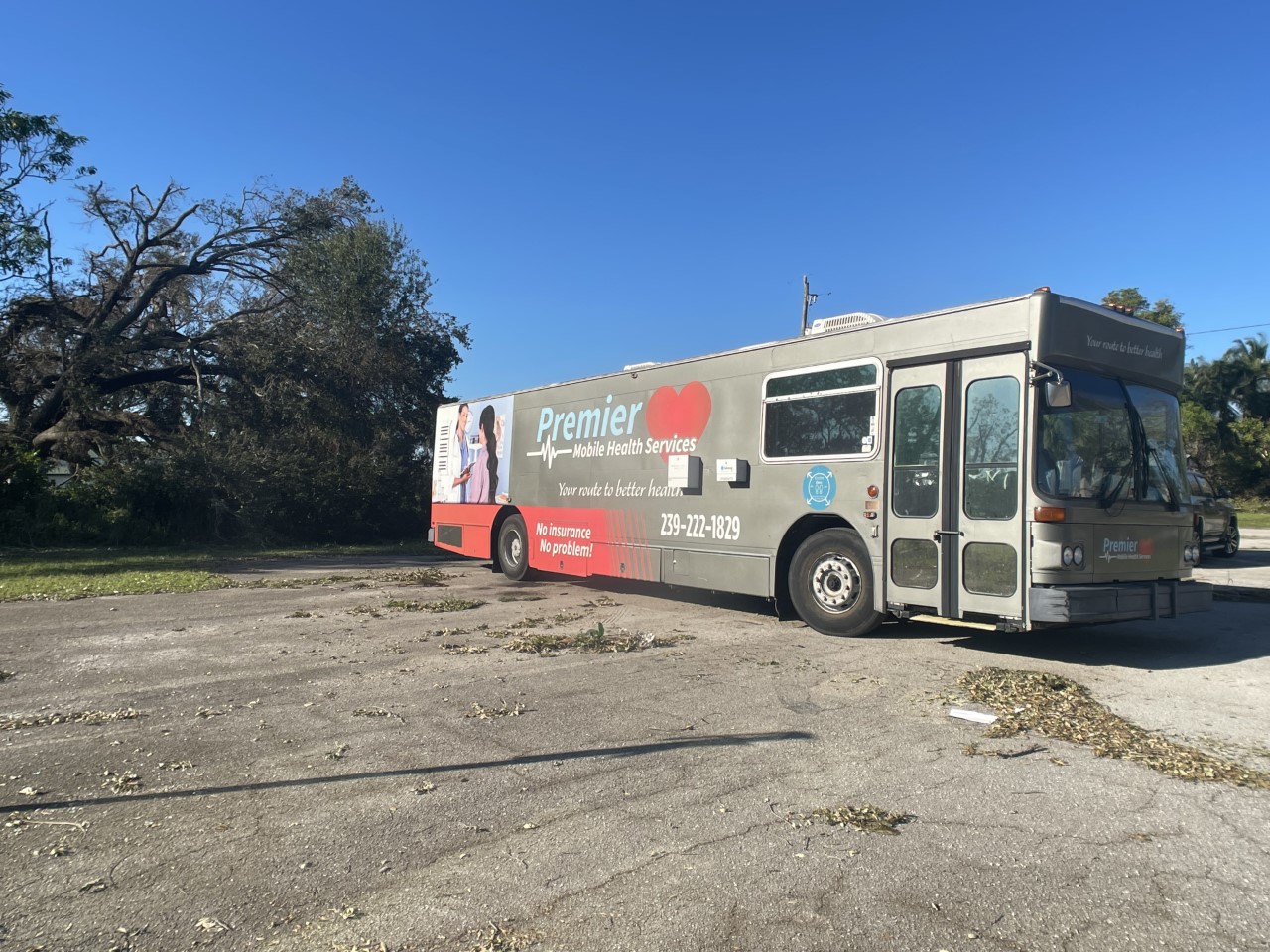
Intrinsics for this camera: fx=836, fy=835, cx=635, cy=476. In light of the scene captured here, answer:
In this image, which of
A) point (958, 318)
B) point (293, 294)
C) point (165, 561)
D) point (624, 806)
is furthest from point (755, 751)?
point (293, 294)

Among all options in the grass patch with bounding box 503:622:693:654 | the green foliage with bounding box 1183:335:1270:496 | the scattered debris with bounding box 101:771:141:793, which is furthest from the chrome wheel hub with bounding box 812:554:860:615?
the green foliage with bounding box 1183:335:1270:496

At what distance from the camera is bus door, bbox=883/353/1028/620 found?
7531 mm

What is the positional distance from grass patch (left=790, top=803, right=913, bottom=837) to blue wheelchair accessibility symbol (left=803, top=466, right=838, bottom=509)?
202 inches

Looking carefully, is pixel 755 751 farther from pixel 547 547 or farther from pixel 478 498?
pixel 478 498

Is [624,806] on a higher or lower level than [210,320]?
lower


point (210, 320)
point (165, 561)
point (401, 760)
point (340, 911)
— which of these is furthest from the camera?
point (210, 320)

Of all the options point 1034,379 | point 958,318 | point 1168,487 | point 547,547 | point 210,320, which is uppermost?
point 210,320

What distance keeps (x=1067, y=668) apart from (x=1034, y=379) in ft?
8.65

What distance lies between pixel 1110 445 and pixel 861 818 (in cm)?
544

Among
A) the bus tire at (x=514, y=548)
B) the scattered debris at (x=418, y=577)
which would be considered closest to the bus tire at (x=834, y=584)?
the bus tire at (x=514, y=548)

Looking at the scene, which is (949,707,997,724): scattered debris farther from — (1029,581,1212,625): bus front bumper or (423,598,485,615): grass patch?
(423,598,485,615): grass patch

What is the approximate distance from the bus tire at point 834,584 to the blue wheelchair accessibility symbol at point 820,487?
0.33 m

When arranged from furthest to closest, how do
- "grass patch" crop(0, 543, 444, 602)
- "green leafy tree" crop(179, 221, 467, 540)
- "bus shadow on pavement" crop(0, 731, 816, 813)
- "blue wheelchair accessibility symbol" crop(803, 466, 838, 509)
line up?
"green leafy tree" crop(179, 221, 467, 540) < "grass patch" crop(0, 543, 444, 602) < "blue wheelchair accessibility symbol" crop(803, 466, 838, 509) < "bus shadow on pavement" crop(0, 731, 816, 813)

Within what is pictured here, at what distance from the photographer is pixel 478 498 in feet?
50.8
